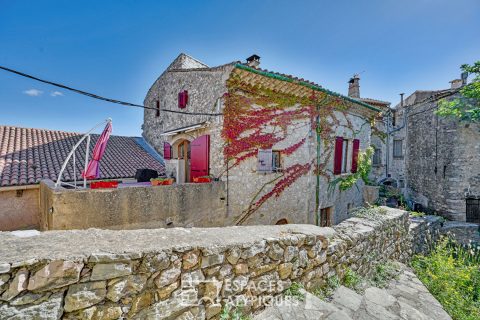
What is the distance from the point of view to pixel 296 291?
277cm

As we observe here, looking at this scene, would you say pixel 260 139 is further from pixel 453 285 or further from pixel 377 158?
pixel 377 158

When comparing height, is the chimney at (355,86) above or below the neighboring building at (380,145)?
above

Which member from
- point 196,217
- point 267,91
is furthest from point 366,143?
point 196,217

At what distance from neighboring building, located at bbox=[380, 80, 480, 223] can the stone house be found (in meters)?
7.10

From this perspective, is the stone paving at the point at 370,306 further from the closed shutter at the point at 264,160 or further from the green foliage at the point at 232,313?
the closed shutter at the point at 264,160

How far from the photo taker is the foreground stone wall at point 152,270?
144 cm

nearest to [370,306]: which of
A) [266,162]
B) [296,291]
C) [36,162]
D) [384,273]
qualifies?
[296,291]

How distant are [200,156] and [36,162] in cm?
696

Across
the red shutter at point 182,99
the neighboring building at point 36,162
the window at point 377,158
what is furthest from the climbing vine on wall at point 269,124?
the window at point 377,158

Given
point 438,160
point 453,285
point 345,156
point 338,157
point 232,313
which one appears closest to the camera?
point 232,313

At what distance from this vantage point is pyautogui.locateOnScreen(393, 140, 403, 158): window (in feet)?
56.9

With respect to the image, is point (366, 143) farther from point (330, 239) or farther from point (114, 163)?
point (114, 163)

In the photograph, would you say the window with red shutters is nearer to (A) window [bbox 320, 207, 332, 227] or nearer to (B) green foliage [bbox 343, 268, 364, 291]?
(A) window [bbox 320, 207, 332, 227]

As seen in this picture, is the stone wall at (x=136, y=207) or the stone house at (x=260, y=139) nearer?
the stone wall at (x=136, y=207)
